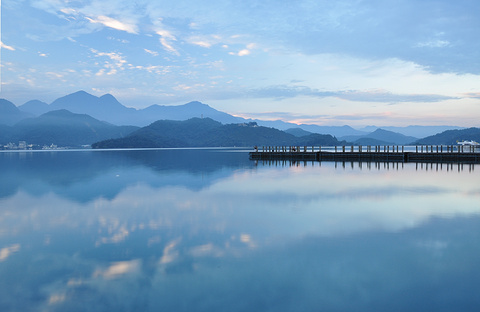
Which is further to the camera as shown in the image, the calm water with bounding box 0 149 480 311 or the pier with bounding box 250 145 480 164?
the pier with bounding box 250 145 480 164

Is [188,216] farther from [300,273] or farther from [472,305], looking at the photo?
[472,305]

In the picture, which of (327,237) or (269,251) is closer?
(269,251)

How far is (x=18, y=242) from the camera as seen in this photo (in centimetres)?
1673

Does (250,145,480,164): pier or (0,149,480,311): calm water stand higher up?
(250,145,480,164): pier

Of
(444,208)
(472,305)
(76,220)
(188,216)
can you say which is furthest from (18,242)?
(444,208)

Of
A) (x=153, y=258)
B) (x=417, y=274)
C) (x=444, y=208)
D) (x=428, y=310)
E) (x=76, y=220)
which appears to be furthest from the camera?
(x=444, y=208)

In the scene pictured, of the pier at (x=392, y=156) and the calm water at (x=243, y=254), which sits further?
the pier at (x=392, y=156)

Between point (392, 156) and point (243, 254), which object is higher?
point (392, 156)

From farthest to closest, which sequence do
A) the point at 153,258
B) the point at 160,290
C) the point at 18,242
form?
the point at 18,242, the point at 153,258, the point at 160,290

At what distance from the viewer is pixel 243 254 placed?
1449cm

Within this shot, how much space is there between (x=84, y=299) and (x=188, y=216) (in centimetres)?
1222

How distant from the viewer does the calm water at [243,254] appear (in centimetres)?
1048

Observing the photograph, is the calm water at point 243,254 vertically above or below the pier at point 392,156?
below

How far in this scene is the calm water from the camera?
1048 cm
